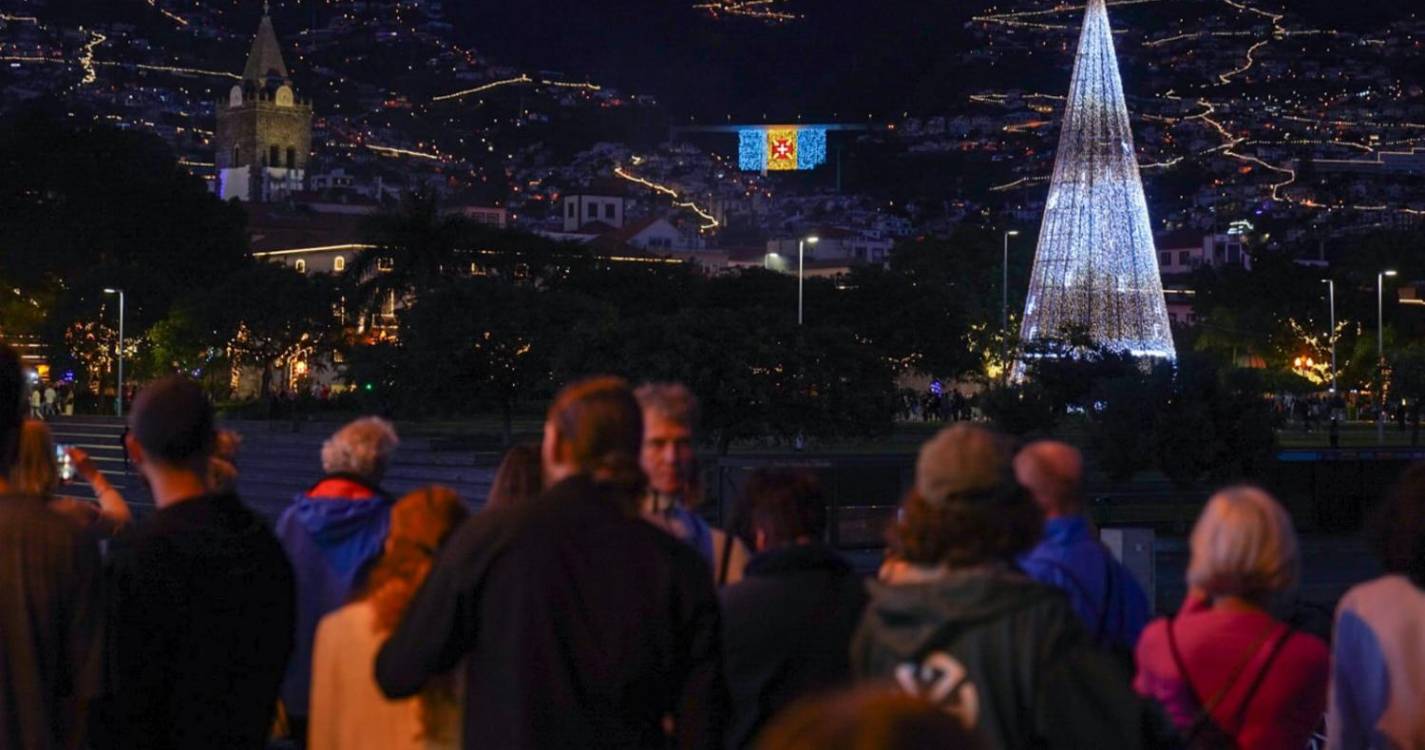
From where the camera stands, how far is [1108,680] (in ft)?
13.5

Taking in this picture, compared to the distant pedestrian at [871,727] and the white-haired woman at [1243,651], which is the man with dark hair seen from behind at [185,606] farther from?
the distant pedestrian at [871,727]

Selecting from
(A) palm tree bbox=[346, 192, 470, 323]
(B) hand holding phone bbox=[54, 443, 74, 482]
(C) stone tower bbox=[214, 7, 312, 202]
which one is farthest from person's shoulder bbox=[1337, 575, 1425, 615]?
(C) stone tower bbox=[214, 7, 312, 202]

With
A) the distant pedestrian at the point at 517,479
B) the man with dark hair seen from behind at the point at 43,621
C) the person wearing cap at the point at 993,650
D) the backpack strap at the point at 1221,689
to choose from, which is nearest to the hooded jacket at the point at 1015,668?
the person wearing cap at the point at 993,650

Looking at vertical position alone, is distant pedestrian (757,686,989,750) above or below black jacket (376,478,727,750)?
above

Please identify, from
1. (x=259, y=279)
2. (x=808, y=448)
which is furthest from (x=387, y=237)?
(x=808, y=448)

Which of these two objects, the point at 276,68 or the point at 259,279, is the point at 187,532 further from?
the point at 276,68

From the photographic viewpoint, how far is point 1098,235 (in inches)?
1953

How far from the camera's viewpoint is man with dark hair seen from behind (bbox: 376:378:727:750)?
184 inches

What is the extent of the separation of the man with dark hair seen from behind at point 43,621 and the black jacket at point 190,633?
88 millimetres

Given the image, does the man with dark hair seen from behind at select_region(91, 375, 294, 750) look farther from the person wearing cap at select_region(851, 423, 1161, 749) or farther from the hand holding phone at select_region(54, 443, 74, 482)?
the person wearing cap at select_region(851, 423, 1161, 749)

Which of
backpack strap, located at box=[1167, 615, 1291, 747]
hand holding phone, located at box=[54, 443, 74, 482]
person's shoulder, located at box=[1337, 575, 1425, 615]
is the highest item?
hand holding phone, located at box=[54, 443, 74, 482]

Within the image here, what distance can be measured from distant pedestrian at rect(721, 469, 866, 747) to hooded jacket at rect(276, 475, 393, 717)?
6.63ft

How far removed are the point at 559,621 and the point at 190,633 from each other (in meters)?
1.42

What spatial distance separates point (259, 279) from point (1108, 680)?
212ft
